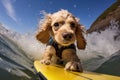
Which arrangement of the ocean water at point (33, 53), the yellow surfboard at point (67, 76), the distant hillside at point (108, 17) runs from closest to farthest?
the yellow surfboard at point (67, 76) → the ocean water at point (33, 53) → the distant hillside at point (108, 17)

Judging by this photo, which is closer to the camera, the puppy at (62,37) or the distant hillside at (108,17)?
the puppy at (62,37)

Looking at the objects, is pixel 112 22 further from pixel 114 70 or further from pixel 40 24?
pixel 40 24

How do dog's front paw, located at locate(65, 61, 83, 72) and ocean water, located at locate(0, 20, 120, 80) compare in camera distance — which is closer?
dog's front paw, located at locate(65, 61, 83, 72)

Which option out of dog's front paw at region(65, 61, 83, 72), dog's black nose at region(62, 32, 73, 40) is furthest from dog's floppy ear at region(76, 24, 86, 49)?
dog's front paw at region(65, 61, 83, 72)

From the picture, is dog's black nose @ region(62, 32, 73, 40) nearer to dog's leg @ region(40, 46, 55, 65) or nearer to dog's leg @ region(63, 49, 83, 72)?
dog's leg @ region(63, 49, 83, 72)

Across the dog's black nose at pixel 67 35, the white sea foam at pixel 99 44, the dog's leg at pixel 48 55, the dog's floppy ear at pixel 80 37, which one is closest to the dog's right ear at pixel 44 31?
the dog's leg at pixel 48 55

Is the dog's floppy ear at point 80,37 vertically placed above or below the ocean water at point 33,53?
below

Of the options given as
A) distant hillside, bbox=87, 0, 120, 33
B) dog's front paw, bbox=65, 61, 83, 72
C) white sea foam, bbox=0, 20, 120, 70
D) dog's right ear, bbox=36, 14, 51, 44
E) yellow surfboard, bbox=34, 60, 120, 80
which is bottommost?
yellow surfboard, bbox=34, 60, 120, 80

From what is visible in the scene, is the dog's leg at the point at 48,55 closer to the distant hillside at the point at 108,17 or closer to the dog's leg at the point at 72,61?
the dog's leg at the point at 72,61

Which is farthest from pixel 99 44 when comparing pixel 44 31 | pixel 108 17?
pixel 44 31
